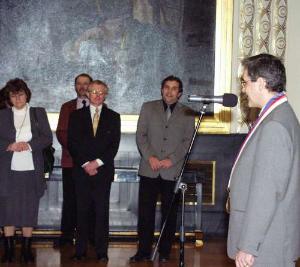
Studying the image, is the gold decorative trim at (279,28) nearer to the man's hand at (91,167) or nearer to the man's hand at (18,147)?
the man's hand at (91,167)

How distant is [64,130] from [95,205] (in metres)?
1.21

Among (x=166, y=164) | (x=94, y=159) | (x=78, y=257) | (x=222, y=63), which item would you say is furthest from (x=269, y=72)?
(x=222, y=63)

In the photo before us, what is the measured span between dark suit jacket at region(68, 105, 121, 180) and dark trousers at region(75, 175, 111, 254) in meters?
0.08

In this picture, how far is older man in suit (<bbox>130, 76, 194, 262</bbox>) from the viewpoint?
6914 mm

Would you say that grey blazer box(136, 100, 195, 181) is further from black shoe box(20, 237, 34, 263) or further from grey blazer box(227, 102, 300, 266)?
grey blazer box(227, 102, 300, 266)

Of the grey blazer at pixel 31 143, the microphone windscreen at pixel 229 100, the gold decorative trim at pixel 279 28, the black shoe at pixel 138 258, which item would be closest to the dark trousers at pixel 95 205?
the black shoe at pixel 138 258

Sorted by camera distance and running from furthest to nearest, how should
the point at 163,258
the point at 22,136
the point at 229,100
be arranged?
the point at 163,258, the point at 22,136, the point at 229,100

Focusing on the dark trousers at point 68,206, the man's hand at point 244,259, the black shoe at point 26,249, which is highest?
the man's hand at point 244,259

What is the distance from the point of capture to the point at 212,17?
848 centimetres

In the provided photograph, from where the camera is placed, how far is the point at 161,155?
22.8 ft

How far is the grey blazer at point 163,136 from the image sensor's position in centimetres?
693

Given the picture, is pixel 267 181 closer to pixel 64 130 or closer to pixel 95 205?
pixel 95 205

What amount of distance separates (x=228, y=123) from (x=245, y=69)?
4864 mm

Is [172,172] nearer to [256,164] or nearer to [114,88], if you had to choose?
[114,88]
